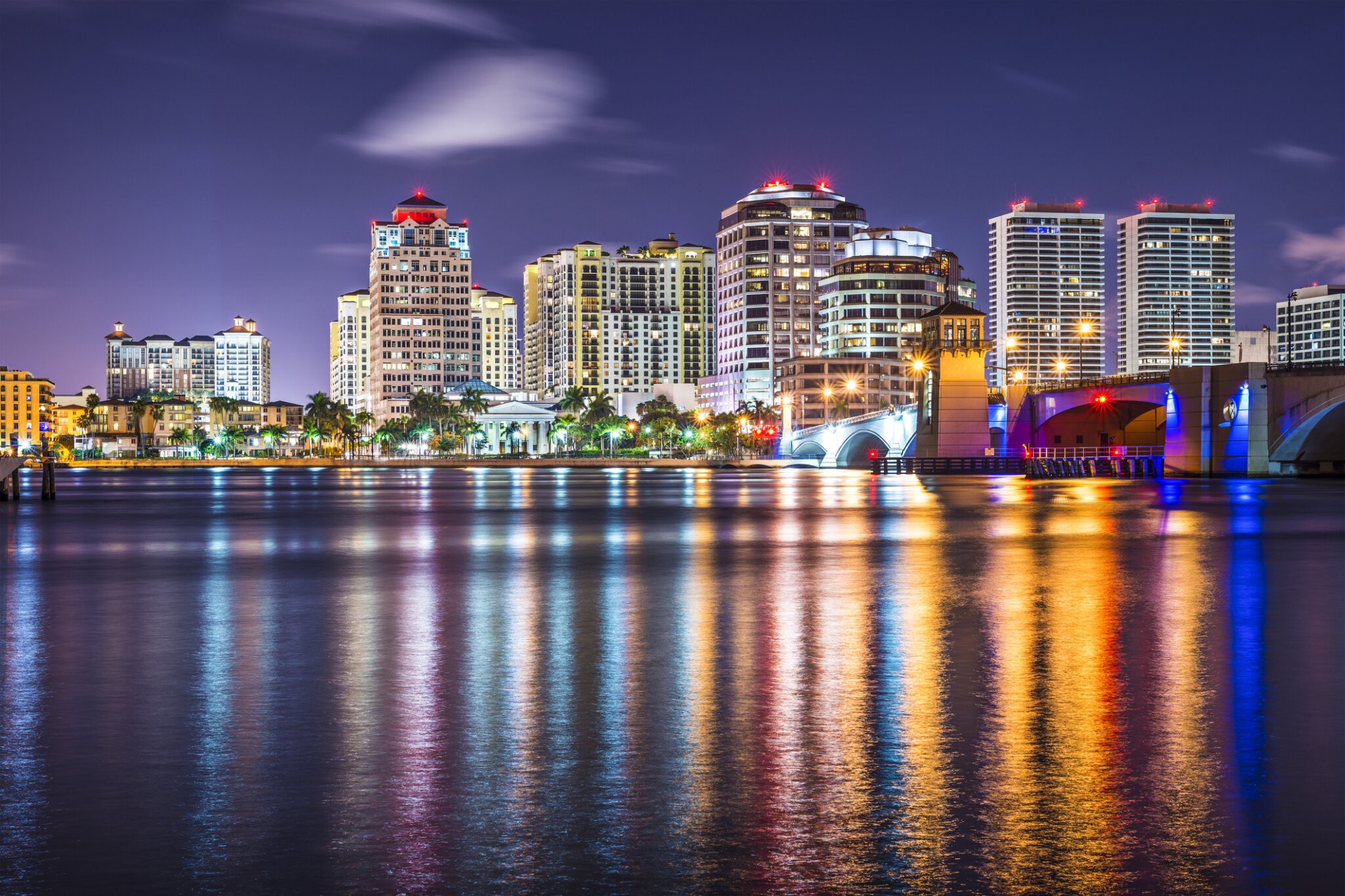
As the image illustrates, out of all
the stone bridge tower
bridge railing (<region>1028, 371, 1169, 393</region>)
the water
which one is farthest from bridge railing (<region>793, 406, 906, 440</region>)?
the water

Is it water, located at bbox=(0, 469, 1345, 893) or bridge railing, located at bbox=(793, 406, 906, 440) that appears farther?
bridge railing, located at bbox=(793, 406, 906, 440)

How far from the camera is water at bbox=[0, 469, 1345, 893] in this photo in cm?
830

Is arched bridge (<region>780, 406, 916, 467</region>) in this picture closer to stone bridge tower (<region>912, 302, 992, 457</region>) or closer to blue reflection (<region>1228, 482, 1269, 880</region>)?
stone bridge tower (<region>912, 302, 992, 457</region>)

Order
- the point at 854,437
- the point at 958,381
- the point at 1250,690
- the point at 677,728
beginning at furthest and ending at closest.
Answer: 1. the point at 854,437
2. the point at 958,381
3. the point at 1250,690
4. the point at 677,728

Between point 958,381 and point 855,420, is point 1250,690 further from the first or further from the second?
point 855,420

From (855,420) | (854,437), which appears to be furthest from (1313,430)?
(854,437)

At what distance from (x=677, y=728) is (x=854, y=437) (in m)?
165

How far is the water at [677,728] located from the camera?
27.2 ft

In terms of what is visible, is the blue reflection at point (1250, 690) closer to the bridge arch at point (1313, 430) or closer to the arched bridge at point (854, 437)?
the bridge arch at point (1313, 430)

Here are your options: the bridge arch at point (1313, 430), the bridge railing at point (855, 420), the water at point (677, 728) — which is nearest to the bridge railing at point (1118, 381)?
the bridge arch at point (1313, 430)

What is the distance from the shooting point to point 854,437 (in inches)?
6905

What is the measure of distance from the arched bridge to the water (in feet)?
423

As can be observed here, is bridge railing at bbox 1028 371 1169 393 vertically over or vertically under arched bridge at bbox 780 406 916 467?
over

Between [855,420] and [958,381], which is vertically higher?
[958,381]
